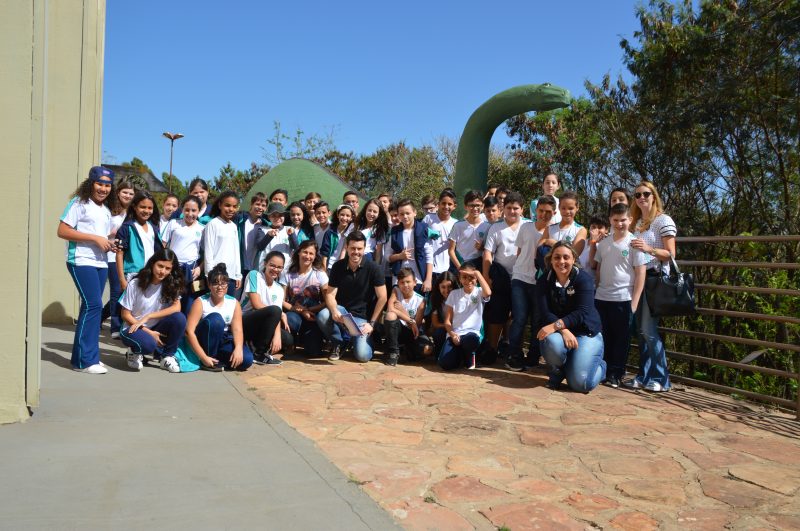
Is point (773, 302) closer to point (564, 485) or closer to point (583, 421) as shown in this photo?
point (583, 421)

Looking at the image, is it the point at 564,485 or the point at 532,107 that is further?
the point at 532,107

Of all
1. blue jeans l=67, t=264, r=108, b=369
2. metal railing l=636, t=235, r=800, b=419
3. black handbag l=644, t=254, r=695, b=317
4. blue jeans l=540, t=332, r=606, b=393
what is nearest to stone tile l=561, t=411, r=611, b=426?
blue jeans l=540, t=332, r=606, b=393

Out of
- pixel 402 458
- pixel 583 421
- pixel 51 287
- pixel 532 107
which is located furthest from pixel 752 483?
pixel 532 107

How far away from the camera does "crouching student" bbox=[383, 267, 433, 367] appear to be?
692cm

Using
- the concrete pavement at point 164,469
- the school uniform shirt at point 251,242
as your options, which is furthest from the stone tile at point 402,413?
the school uniform shirt at point 251,242

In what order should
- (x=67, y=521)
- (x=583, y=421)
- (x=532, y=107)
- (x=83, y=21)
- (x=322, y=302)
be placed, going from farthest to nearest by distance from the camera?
1. (x=532, y=107)
2. (x=83, y=21)
3. (x=322, y=302)
4. (x=583, y=421)
5. (x=67, y=521)

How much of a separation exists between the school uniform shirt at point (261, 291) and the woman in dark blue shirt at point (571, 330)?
2.64 m

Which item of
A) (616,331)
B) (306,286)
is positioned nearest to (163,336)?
(306,286)

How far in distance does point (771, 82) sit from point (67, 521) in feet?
45.9

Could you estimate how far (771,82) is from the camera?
12883 millimetres

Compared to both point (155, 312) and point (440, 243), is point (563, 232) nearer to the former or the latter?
point (440, 243)

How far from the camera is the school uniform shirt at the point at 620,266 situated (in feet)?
19.5

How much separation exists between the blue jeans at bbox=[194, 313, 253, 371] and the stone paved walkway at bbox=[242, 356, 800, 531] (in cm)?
18

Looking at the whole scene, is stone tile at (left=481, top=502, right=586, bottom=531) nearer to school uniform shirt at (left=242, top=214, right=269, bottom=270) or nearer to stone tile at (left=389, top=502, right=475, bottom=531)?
stone tile at (left=389, top=502, right=475, bottom=531)
